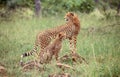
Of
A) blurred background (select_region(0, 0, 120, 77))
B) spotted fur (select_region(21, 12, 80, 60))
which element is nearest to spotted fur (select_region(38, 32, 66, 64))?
blurred background (select_region(0, 0, 120, 77))

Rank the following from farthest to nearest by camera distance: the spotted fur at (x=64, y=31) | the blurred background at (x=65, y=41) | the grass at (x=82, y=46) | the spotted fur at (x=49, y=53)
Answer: the spotted fur at (x=64, y=31)
the spotted fur at (x=49, y=53)
the blurred background at (x=65, y=41)
the grass at (x=82, y=46)

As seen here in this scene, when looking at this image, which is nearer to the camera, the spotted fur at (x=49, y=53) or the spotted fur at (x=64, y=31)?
the spotted fur at (x=49, y=53)

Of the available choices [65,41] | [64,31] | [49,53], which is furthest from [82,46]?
[49,53]

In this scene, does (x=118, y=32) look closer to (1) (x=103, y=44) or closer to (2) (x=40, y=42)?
(1) (x=103, y=44)

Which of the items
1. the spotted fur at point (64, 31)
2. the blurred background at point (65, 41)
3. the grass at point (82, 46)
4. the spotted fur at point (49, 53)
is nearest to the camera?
the grass at point (82, 46)

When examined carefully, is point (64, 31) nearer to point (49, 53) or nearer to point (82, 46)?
point (82, 46)

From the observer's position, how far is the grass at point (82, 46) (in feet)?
24.5

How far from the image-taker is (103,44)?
1059 centimetres

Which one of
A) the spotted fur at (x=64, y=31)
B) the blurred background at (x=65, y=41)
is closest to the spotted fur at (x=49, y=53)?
the blurred background at (x=65, y=41)

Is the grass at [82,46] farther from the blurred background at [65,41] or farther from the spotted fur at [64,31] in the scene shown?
the spotted fur at [64,31]

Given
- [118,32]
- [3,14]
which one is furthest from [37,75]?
[3,14]

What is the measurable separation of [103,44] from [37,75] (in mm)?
3187

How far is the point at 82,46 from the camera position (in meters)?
10.8

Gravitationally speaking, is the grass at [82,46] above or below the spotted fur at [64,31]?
below
